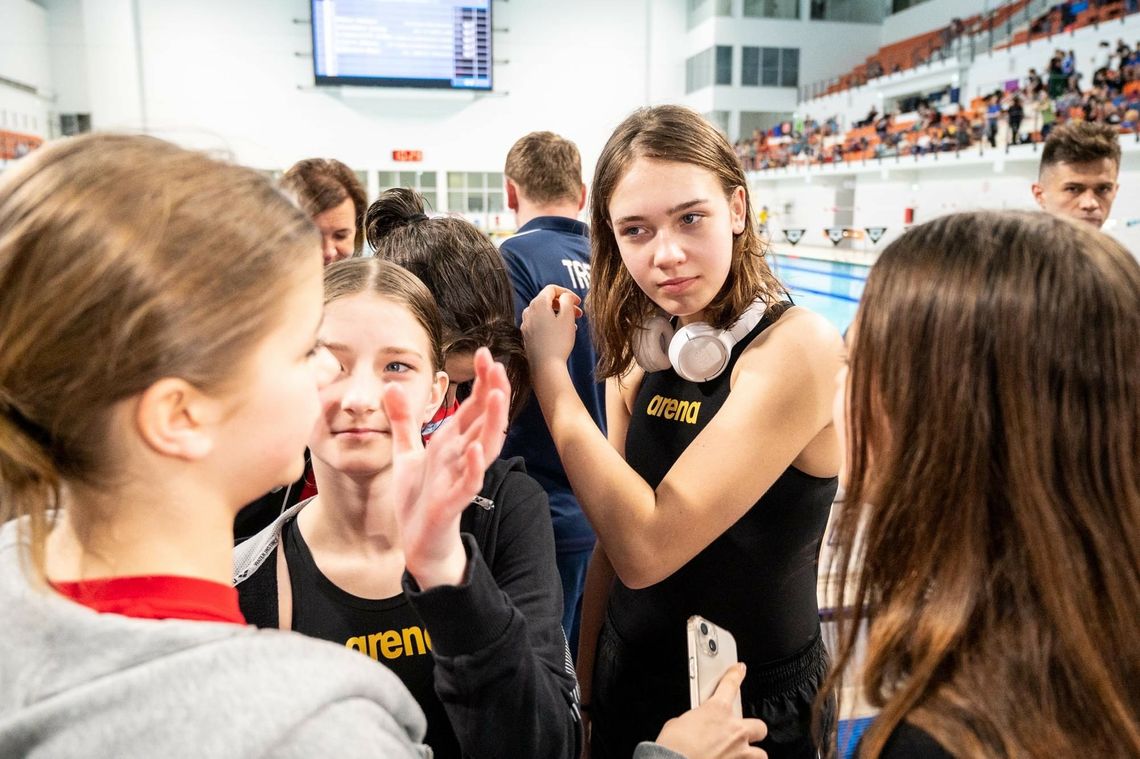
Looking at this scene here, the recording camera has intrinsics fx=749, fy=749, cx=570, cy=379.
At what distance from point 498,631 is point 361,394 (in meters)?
0.42

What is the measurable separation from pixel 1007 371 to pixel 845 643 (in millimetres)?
365

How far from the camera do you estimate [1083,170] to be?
141 inches

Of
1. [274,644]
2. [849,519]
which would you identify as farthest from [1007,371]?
[274,644]

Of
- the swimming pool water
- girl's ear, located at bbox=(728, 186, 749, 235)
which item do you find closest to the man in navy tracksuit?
girl's ear, located at bbox=(728, 186, 749, 235)

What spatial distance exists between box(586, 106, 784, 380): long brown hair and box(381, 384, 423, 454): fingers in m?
0.74

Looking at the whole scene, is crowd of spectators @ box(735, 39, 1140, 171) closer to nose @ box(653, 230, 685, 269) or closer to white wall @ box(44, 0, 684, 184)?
white wall @ box(44, 0, 684, 184)

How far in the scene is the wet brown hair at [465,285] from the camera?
4.74 feet

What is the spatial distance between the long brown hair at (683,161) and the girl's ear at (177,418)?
0.95 metres

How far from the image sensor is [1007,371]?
72 centimetres

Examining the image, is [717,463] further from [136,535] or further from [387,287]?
[136,535]

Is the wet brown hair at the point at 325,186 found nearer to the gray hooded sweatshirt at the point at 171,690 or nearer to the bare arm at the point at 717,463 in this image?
the bare arm at the point at 717,463

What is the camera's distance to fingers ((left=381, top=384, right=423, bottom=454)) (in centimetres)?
80

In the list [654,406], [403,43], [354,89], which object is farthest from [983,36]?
[654,406]

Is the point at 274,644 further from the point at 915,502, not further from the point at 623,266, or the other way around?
the point at 623,266
